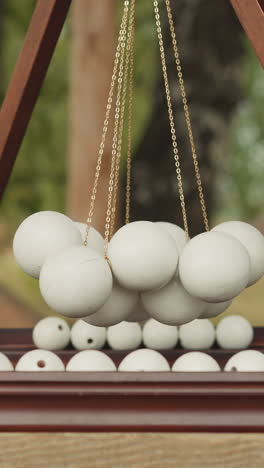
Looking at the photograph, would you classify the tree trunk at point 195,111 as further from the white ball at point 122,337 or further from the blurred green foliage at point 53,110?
the white ball at point 122,337

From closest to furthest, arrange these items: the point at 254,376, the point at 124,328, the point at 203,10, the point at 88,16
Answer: the point at 254,376, the point at 124,328, the point at 88,16, the point at 203,10

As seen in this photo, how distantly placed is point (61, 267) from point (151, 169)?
3.56 meters

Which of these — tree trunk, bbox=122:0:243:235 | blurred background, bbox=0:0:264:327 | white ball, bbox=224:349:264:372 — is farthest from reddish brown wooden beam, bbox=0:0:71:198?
tree trunk, bbox=122:0:243:235

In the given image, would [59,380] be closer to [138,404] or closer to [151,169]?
[138,404]

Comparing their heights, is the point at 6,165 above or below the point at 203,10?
below

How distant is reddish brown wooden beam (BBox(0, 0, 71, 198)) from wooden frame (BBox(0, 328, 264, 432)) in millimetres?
434

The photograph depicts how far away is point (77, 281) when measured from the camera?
127 centimetres

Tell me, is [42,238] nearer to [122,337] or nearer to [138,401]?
[138,401]

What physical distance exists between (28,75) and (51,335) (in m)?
0.57

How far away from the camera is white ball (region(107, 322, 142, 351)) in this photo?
1870 mm

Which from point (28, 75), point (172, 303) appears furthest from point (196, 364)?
point (28, 75)

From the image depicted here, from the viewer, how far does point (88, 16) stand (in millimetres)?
3752

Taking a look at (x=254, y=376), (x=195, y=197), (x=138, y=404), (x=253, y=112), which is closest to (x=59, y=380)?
(x=138, y=404)

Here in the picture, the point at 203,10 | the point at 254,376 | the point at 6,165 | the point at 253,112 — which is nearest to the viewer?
the point at 254,376
